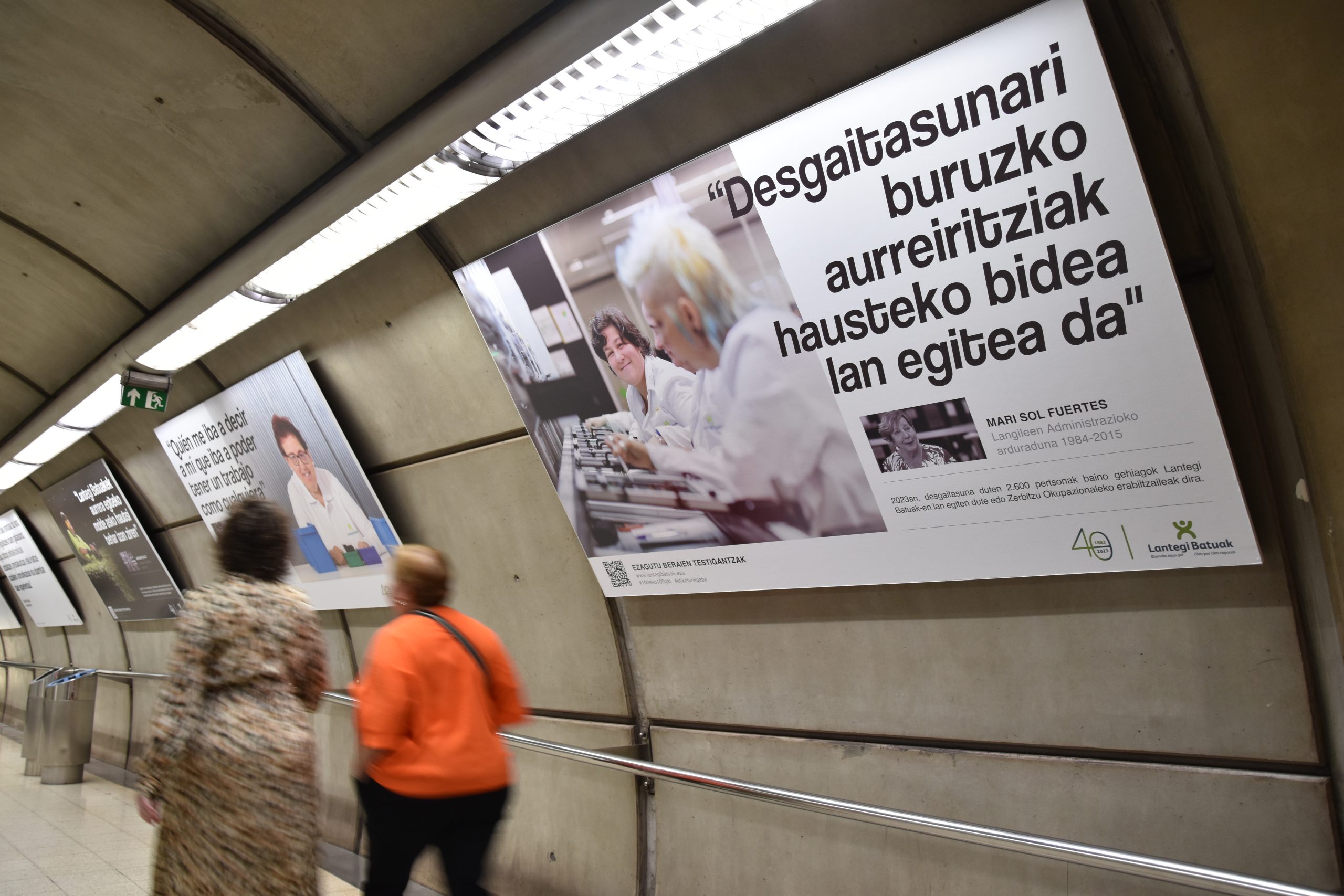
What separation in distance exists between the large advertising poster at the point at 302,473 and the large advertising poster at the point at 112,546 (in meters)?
2.09

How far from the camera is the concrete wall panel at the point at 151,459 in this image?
580cm

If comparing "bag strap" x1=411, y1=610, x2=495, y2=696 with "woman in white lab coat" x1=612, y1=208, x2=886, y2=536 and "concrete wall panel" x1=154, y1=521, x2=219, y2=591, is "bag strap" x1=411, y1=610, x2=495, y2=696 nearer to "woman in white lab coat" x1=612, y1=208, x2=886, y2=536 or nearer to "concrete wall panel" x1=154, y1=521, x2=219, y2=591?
"woman in white lab coat" x1=612, y1=208, x2=886, y2=536

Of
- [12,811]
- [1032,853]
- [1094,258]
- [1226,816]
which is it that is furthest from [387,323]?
[12,811]

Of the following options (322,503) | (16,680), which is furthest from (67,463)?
(16,680)

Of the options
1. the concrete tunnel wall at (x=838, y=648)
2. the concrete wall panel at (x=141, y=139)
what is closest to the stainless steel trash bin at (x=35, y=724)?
the concrete tunnel wall at (x=838, y=648)

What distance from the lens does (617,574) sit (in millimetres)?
3158

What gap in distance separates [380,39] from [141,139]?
128 centimetres

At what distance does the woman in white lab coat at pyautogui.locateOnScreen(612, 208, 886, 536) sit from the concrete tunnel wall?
0.96 feet

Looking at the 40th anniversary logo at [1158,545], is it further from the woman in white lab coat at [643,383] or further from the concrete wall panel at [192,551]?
the concrete wall panel at [192,551]

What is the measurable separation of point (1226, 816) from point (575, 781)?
238 cm

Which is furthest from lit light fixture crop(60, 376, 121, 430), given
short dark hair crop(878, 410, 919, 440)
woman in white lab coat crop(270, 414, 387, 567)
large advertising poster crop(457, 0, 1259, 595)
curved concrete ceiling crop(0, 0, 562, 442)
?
short dark hair crop(878, 410, 919, 440)

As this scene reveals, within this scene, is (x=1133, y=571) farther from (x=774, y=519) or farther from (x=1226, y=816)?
(x=774, y=519)

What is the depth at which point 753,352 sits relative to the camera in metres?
2.45

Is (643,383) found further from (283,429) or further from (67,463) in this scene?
(67,463)
